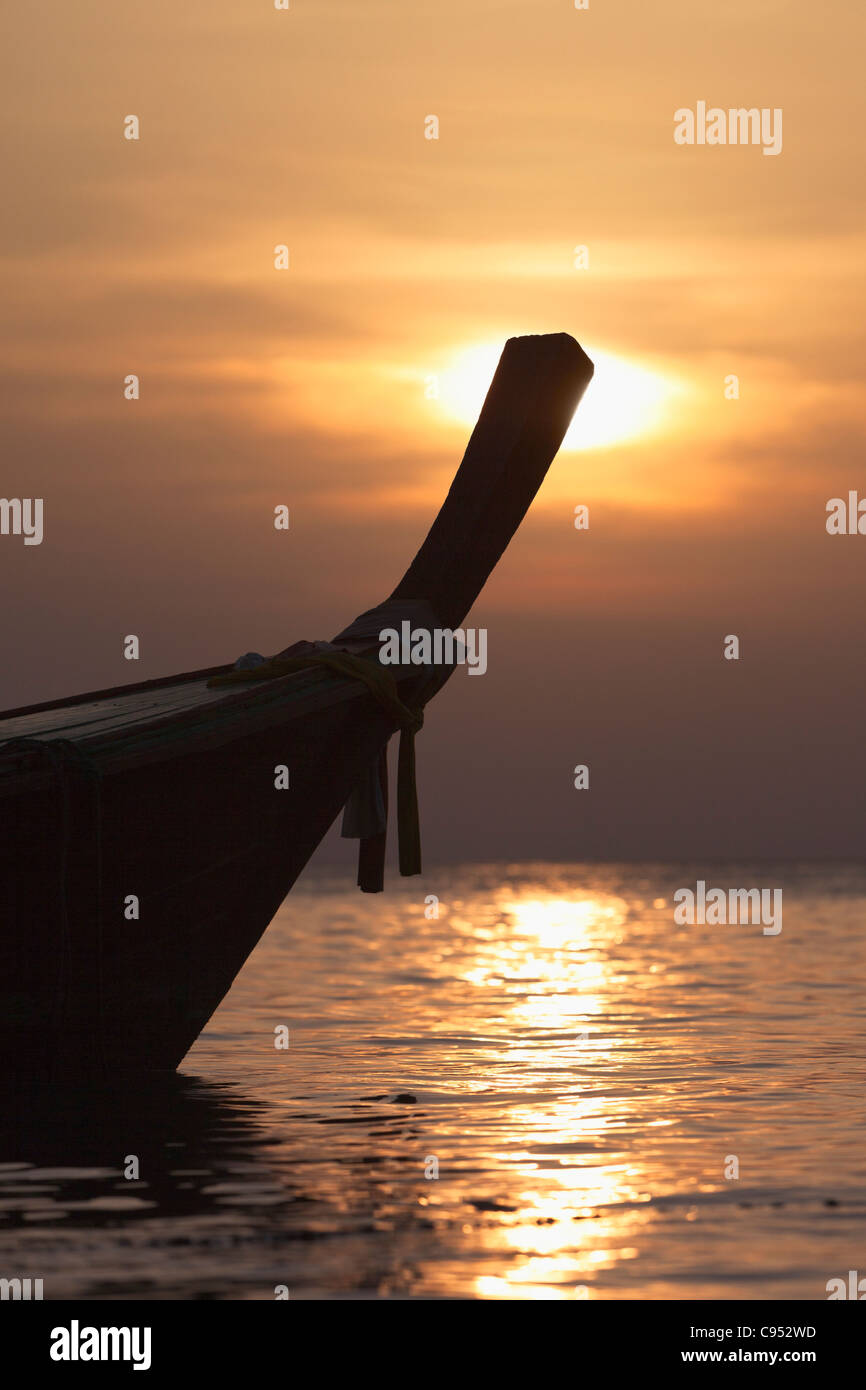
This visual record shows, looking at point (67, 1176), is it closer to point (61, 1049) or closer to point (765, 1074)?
point (61, 1049)

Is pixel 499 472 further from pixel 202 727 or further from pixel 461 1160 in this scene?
pixel 461 1160

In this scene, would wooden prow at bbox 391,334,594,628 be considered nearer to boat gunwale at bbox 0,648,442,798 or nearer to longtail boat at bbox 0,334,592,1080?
longtail boat at bbox 0,334,592,1080

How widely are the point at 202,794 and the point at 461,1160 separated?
3184 mm

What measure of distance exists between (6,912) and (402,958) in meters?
27.7

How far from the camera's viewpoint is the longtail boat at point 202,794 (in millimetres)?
11180

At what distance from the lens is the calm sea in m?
8.31

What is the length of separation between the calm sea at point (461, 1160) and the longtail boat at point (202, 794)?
35.1 inches

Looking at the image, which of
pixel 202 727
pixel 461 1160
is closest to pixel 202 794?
pixel 202 727

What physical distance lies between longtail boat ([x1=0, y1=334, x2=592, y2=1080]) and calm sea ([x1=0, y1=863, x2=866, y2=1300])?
2.93ft

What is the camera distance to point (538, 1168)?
10.9m

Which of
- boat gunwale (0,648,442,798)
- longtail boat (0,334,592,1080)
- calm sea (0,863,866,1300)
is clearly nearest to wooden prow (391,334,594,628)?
longtail boat (0,334,592,1080)

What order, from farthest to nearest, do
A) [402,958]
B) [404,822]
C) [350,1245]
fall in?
[402,958] < [404,822] < [350,1245]

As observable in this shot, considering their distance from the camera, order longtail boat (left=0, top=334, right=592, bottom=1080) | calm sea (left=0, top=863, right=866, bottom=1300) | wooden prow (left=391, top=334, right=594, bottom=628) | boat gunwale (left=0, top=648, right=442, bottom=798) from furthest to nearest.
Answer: wooden prow (left=391, top=334, right=594, bottom=628), longtail boat (left=0, top=334, right=592, bottom=1080), boat gunwale (left=0, top=648, right=442, bottom=798), calm sea (left=0, top=863, right=866, bottom=1300)
